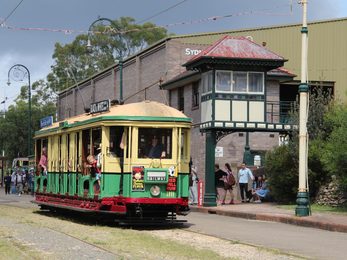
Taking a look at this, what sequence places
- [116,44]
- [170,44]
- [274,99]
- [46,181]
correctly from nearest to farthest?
[46,181]
[274,99]
[170,44]
[116,44]

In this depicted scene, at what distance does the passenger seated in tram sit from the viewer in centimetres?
1595

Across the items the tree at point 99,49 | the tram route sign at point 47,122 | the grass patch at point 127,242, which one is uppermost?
the tree at point 99,49

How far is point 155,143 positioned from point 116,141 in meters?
0.99

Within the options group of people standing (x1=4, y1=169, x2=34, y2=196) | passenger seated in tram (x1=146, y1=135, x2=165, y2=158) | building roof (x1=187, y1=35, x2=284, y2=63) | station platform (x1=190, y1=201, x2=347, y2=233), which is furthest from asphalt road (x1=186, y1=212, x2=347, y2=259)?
group of people standing (x1=4, y1=169, x2=34, y2=196)

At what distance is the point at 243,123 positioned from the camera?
26.4m

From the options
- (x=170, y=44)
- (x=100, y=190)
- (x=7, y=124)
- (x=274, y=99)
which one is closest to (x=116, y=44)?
(x=7, y=124)

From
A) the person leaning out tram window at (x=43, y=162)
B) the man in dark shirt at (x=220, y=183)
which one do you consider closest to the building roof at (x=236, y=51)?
the man in dark shirt at (x=220, y=183)

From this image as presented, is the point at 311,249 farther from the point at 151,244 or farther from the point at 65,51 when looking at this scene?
the point at 65,51

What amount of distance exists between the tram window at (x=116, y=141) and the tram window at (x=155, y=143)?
1.62 feet

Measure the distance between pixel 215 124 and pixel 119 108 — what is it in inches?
388

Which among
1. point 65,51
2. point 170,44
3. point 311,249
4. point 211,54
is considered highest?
point 65,51

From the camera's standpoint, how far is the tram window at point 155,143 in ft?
52.2

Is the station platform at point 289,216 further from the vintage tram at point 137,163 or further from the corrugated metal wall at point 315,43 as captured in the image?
the corrugated metal wall at point 315,43

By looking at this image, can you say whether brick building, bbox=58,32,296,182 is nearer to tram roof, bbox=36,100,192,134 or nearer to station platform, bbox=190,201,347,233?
station platform, bbox=190,201,347,233
